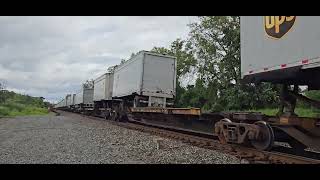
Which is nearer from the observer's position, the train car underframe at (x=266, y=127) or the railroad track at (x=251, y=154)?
the railroad track at (x=251, y=154)

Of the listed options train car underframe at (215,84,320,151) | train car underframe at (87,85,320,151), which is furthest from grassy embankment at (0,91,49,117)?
train car underframe at (215,84,320,151)

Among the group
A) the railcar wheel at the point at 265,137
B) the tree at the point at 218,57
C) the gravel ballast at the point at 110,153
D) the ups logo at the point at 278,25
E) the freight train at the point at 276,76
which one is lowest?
the gravel ballast at the point at 110,153

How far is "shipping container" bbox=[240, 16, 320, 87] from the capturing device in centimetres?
646

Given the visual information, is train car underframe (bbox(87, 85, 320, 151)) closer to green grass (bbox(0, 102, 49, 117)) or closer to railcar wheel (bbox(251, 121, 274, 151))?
railcar wheel (bbox(251, 121, 274, 151))

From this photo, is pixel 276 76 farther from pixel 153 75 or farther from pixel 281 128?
pixel 153 75

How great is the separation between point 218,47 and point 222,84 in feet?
15.3

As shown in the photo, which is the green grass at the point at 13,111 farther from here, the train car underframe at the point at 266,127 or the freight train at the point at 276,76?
the freight train at the point at 276,76

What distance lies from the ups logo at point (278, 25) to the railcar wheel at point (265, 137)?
1.86 meters

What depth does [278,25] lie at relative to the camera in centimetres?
712

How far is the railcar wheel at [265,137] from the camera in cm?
774

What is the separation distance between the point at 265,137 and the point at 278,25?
2322mm

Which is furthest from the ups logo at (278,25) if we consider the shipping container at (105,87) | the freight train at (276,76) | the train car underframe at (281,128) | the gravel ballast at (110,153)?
the shipping container at (105,87)

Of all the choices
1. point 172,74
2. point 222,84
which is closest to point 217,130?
point 172,74
